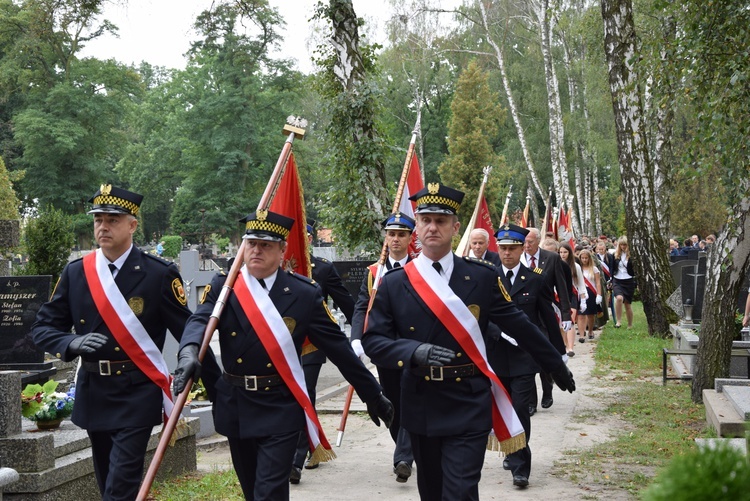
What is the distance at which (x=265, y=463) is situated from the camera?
523 centimetres

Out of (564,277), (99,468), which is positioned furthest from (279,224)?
(564,277)

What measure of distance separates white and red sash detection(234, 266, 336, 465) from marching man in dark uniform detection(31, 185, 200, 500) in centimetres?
68

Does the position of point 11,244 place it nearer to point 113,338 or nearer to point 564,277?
point 113,338

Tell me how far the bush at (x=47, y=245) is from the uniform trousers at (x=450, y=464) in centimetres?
1378

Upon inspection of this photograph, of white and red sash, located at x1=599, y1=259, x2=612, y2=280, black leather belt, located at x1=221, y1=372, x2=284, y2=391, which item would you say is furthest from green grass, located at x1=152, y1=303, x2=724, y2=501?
white and red sash, located at x1=599, y1=259, x2=612, y2=280

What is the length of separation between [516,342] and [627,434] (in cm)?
232

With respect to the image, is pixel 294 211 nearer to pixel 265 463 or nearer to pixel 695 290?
pixel 265 463

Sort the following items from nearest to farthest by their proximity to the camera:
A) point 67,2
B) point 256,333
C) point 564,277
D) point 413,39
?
point 256,333 < point 564,277 < point 67,2 < point 413,39

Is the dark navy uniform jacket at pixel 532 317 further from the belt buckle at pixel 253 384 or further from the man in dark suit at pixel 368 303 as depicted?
the belt buckle at pixel 253 384

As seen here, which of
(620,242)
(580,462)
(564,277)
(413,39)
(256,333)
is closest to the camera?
(256,333)

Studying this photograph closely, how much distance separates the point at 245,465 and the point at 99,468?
933 millimetres

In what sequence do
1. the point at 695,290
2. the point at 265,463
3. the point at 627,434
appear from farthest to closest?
the point at 695,290
the point at 627,434
the point at 265,463

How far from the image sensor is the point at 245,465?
18.0 ft

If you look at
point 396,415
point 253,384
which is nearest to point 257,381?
point 253,384
